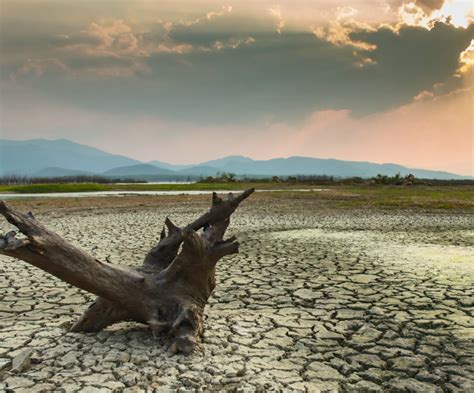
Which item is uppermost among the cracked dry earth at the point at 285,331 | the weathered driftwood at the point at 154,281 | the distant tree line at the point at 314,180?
the distant tree line at the point at 314,180

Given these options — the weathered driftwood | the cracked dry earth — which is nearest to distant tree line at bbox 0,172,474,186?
the cracked dry earth

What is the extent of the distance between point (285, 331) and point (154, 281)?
168 cm

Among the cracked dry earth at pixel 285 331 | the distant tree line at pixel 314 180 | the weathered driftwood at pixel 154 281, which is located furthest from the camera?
the distant tree line at pixel 314 180

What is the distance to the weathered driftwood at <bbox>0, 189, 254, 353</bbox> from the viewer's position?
4.47 m

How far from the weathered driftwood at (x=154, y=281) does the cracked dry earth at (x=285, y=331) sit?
22cm

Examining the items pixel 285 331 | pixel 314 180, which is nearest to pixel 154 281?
pixel 285 331

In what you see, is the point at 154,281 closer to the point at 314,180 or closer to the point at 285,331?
the point at 285,331

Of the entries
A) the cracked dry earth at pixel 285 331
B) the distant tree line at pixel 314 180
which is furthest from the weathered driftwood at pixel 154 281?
the distant tree line at pixel 314 180

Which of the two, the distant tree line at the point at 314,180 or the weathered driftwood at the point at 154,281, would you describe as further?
the distant tree line at the point at 314,180

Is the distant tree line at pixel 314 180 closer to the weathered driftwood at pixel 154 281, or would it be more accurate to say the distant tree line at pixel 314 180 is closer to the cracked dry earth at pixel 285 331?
the cracked dry earth at pixel 285 331

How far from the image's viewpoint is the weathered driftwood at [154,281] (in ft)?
14.7

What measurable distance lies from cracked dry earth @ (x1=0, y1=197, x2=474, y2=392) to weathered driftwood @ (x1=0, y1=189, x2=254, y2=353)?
22cm

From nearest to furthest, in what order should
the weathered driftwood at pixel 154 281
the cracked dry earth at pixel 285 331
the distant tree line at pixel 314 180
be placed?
the cracked dry earth at pixel 285 331 < the weathered driftwood at pixel 154 281 < the distant tree line at pixel 314 180

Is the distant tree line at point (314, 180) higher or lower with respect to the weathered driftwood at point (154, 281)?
higher
